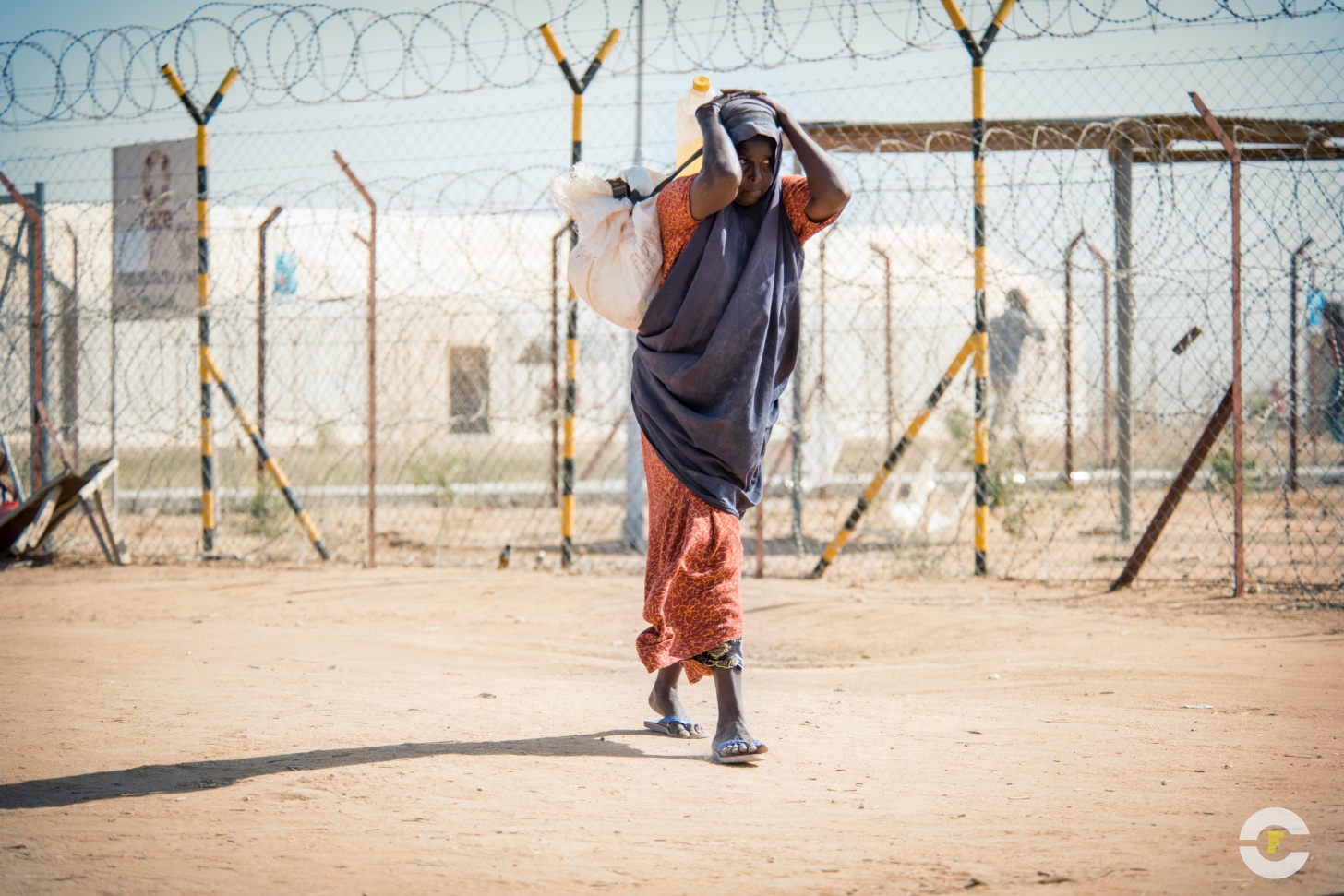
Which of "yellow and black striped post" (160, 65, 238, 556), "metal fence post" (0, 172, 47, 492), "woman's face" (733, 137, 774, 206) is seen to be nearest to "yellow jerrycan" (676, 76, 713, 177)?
"woman's face" (733, 137, 774, 206)

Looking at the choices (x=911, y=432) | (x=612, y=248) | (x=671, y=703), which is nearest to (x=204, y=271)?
(x=911, y=432)

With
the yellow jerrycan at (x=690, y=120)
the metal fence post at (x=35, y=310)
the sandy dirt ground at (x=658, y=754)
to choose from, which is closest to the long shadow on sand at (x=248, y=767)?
the sandy dirt ground at (x=658, y=754)

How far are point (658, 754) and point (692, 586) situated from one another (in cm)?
51

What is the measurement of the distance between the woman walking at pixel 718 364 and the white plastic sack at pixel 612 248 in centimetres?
5

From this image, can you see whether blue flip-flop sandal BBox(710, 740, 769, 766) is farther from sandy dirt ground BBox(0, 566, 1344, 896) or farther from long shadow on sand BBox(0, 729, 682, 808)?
long shadow on sand BBox(0, 729, 682, 808)

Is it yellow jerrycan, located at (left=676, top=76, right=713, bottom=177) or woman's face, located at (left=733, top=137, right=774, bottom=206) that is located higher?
yellow jerrycan, located at (left=676, top=76, right=713, bottom=177)

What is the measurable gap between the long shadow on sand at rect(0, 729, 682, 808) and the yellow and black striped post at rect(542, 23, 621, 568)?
155 inches

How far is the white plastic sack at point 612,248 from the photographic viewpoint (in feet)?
11.1

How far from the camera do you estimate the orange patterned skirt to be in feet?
10.8

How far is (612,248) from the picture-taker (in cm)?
340

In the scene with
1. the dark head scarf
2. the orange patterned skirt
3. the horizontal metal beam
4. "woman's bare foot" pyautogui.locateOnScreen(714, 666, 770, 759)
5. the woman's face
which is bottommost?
→ "woman's bare foot" pyautogui.locateOnScreen(714, 666, 770, 759)

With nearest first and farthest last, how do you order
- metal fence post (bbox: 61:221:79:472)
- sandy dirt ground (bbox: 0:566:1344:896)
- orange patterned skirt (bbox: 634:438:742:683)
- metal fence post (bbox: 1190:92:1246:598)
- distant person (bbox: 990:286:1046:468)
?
sandy dirt ground (bbox: 0:566:1344:896) → orange patterned skirt (bbox: 634:438:742:683) → metal fence post (bbox: 1190:92:1246:598) → distant person (bbox: 990:286:1046:468) → metal fence post (bbox: 61:221:79:472)

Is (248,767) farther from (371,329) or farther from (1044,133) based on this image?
(1044,133)

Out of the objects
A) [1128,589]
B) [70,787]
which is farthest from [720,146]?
[1128,589]
